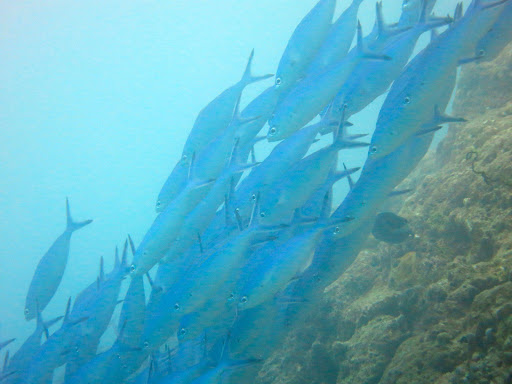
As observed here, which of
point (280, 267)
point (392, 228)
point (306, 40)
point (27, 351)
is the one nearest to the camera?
point (280, 267)

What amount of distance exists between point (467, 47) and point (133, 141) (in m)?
116

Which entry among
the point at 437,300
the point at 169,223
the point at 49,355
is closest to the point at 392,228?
the point at 437,300

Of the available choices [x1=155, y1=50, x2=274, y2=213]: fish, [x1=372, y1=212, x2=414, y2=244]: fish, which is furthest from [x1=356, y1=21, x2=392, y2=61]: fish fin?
[x1=372, y1=212, x2=414, y2=244]: fish

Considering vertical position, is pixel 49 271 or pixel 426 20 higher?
pixel 426 20

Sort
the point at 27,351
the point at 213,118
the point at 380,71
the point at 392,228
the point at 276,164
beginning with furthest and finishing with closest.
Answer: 1. the point at 392,228
2. the point at 27,351
3. the point at 213,118
4. the point at 276,164
5. the point at 380,71

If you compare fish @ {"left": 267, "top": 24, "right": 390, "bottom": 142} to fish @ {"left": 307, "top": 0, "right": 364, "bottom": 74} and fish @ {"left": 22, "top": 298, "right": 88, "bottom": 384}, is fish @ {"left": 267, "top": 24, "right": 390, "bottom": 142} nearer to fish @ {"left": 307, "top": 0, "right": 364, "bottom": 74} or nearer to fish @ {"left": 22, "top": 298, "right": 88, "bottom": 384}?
fish @ {"left": 307, "top": 0, "right": 364, "bottom": 74}

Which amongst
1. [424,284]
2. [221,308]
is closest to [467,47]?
[424,284]

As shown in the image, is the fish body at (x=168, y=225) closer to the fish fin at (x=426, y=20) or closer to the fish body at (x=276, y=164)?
the fish body at (x=276, y=164)

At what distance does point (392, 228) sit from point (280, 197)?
95.4 inches

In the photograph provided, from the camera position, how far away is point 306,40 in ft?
9.61

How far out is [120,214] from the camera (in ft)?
309

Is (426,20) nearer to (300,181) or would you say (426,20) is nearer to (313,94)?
(313,94)

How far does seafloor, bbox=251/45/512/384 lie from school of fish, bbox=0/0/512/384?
3.25 ft

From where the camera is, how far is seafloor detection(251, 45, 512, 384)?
246 centimetres
